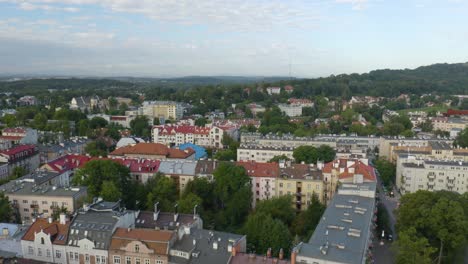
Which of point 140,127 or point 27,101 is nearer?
point 140,127

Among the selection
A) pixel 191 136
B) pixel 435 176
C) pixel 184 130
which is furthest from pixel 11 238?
pixel 184 130

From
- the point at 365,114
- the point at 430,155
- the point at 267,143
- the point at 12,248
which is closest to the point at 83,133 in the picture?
the point at 267,143

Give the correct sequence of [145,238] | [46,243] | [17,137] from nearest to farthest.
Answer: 1. [145,238]
2. [46,243]
3. [17,137]

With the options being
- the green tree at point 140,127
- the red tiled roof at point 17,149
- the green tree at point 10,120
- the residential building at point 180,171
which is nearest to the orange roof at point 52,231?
the residential building at point 180,171

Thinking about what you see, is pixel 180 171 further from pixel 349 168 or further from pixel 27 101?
pixel 27 101

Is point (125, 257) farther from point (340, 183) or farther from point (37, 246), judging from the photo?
point (340, 183)

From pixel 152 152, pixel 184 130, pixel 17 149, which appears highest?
pixel 17 149
